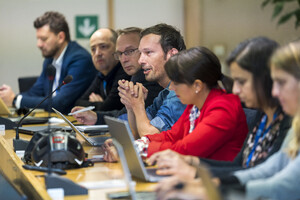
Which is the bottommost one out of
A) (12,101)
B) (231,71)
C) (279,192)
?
(12,101)

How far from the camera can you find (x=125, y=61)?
3504 millimetres

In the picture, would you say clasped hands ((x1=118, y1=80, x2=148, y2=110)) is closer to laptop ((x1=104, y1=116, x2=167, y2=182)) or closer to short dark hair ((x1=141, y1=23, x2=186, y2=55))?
short dark hair ((x1=141, y1=23, x2=186, y2=55))

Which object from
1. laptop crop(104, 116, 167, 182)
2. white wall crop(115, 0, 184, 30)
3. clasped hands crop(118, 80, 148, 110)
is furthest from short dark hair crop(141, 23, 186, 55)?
→ white wall crop(115, 0, 184, 30)

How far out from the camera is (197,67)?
2.16 metres

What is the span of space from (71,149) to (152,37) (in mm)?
996

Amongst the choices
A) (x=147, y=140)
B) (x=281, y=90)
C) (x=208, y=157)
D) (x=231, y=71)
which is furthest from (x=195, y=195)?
(x=147, y=140)

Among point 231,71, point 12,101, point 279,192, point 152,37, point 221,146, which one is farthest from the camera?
point 12,101

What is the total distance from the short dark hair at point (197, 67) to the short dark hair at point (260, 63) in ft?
1.23

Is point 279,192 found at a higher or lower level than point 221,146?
higher

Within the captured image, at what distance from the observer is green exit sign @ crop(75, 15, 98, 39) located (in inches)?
246

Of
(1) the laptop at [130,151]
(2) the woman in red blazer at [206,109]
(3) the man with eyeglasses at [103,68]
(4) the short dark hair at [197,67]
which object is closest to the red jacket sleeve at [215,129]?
(2) the woman in red blazer at [206,109]

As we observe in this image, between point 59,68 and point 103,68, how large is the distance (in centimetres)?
66

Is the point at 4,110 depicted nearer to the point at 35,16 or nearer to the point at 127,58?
the point at 127,58

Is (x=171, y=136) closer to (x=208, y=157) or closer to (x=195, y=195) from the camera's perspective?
(x=208, y=157)
